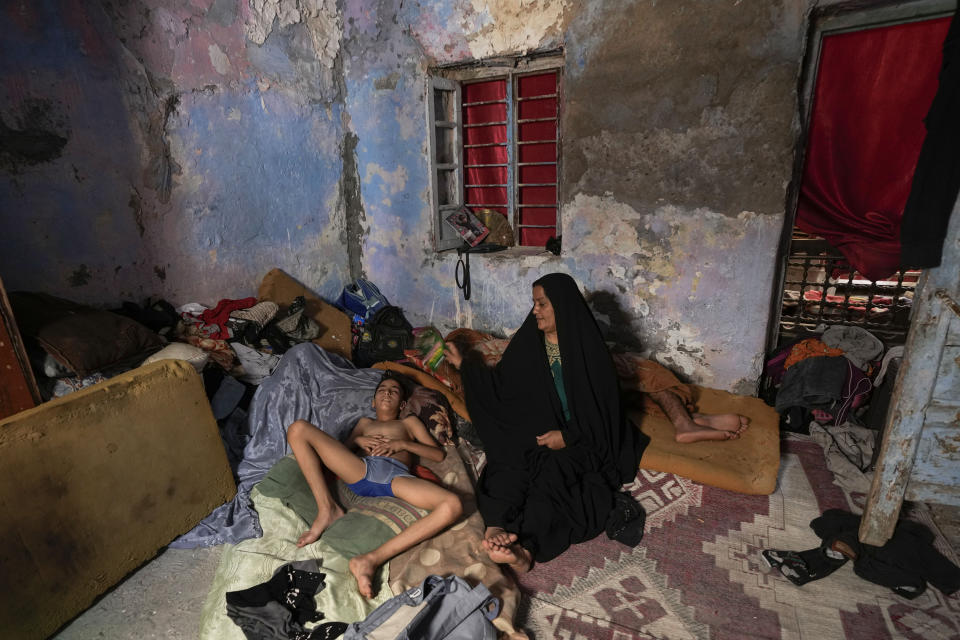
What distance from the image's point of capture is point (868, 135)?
314 cm

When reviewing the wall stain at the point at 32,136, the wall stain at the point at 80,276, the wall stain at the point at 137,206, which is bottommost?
the wall stain at the point at 80,276

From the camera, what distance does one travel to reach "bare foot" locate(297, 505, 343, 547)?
2.35 metres

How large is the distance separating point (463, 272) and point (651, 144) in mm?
1905

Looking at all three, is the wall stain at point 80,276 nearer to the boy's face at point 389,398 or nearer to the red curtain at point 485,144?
the boy's face at point 389,398

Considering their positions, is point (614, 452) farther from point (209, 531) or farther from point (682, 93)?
point (682, 93)

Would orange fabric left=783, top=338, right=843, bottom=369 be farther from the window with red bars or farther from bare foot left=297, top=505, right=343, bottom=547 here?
bare foot left=297, top=505, right=343, bottom=547

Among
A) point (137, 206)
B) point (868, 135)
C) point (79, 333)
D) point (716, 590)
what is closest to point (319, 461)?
point (79, 333)

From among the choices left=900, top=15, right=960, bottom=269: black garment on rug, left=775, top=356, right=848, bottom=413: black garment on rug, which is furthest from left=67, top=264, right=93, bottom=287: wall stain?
left=775, top=356, right=848, bottom=413: black garment on rug

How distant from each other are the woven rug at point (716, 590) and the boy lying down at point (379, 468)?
1.76 ft

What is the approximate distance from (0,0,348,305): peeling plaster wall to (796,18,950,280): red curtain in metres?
3.90

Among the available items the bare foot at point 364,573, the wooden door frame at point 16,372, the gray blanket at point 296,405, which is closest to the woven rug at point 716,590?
the bare foot at point 364,573

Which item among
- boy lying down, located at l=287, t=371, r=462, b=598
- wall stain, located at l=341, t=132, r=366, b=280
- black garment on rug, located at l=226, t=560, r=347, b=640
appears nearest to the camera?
black garment on rug, located at l=226, t=560, r=347, b=640

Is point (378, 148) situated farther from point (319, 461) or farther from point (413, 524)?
point (413, 524)

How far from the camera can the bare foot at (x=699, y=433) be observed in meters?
3.13
